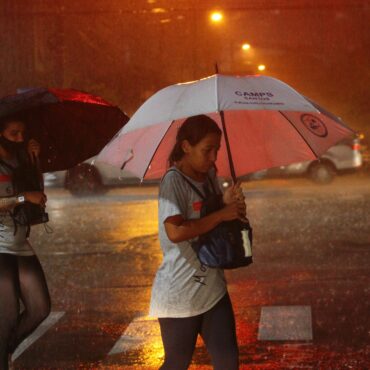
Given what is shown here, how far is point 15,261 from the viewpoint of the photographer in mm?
5082

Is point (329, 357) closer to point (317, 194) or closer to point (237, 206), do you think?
point (237, 206)

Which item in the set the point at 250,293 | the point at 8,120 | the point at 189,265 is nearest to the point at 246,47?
the point at 250,293

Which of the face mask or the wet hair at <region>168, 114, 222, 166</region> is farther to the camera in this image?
the face mask

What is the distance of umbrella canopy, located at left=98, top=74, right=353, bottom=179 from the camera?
162 inches

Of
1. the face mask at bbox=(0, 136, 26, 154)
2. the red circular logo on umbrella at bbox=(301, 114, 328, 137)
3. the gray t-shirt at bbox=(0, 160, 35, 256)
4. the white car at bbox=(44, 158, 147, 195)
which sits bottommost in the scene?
the white car at bbox=(44, 158, 147, 195)

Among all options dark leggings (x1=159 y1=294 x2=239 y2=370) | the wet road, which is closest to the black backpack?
dark leggings (x1=159 y1=294 x2=239 y2=370)

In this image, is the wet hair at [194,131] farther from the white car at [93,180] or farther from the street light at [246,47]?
the street light at [246,47]

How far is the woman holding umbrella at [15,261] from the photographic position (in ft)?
16.5

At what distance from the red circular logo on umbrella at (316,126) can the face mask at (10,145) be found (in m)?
1.71

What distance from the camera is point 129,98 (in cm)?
4525

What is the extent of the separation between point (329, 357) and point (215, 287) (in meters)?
2.41

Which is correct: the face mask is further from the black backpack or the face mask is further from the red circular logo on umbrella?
the red circular logo on umbrella

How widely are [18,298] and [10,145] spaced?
2.98ft

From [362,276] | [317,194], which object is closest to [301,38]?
[317,194]
